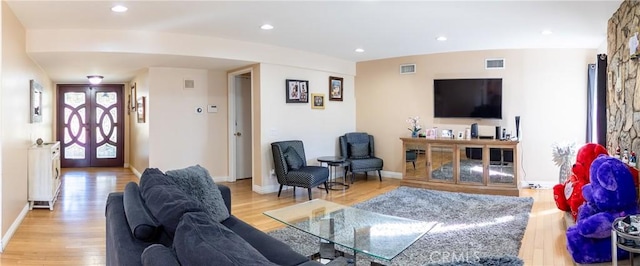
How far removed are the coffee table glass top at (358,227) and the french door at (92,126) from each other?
23.7 feet

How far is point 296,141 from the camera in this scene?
6.08m

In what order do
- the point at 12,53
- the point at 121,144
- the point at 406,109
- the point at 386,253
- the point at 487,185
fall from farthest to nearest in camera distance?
the point at 121,144
the point at 406,109
the point at 487,185
the point at 12,53
the point at 386,253

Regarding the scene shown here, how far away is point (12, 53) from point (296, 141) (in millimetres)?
3617

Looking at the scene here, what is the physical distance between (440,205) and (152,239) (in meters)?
3.87

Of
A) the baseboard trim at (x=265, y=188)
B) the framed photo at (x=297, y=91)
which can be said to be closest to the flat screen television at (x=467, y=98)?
the framed photo at (x=297, y=91)

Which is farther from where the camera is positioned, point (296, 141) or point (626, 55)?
point (296, 141)

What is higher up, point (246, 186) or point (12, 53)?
point (12, 53)

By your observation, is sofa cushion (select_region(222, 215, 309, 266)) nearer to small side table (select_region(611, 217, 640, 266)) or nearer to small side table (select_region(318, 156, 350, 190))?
small side table (select_region(611, 217, 640, 266))

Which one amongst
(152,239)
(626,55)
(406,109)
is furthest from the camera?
(406,109)

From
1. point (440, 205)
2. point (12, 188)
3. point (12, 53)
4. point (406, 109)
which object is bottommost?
point (440, 205)

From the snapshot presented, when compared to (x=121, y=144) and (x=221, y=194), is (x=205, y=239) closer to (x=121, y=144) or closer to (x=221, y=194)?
(x=221, y=194)

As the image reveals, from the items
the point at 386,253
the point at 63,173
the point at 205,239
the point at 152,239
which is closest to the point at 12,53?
the point at 152,239
